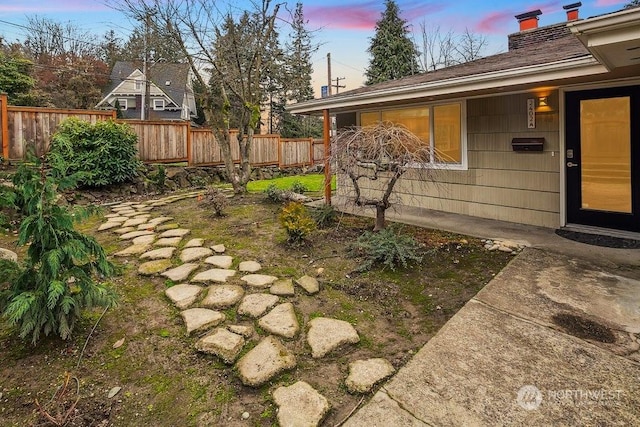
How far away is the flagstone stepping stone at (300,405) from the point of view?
6.22 ft

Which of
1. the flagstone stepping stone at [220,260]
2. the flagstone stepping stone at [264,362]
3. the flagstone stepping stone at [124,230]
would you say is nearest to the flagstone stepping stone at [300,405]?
the flagstone stepping stone at [264,362]

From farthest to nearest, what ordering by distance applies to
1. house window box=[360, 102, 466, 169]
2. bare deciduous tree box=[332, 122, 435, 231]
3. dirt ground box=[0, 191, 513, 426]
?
house window box=[360, 102, 466, 169]
bare deciduous tree box=[332, 122, 435, 231]
dirt ground box=[0, 191, 513, 426]

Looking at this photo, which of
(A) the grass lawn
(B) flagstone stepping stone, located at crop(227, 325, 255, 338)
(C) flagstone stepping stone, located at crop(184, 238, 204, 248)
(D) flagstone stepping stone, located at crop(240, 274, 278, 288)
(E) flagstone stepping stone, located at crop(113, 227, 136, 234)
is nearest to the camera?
(B) flagstone stepping stone, located at crop(227, 325, 255, 338)

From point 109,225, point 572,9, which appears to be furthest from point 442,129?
point 109,225

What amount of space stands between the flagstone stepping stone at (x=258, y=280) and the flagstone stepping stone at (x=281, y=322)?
1.52 ft

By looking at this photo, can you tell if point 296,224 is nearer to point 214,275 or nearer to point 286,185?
point 214,275

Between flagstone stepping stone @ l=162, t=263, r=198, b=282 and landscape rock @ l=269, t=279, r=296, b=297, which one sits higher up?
flagstone stepping stone @ l=162, t=263, r=198, b=282

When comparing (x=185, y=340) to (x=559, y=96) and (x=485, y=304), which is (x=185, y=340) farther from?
(x=559, y=96)

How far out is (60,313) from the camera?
8.09 feet

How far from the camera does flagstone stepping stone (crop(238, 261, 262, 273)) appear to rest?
12.7ft

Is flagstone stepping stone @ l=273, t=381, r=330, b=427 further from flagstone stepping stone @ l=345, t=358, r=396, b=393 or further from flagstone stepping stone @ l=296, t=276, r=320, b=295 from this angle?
flagstone stepping stone @ l=296, t=276, r=320, b=295

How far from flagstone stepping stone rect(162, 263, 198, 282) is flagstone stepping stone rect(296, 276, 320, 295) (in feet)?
3.76

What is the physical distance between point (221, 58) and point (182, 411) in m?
7.49

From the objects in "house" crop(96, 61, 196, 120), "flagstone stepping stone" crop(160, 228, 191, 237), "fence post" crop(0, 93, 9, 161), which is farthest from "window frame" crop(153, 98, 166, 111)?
"flagstone stepping stone" crop(160, 228, 191, 237)
